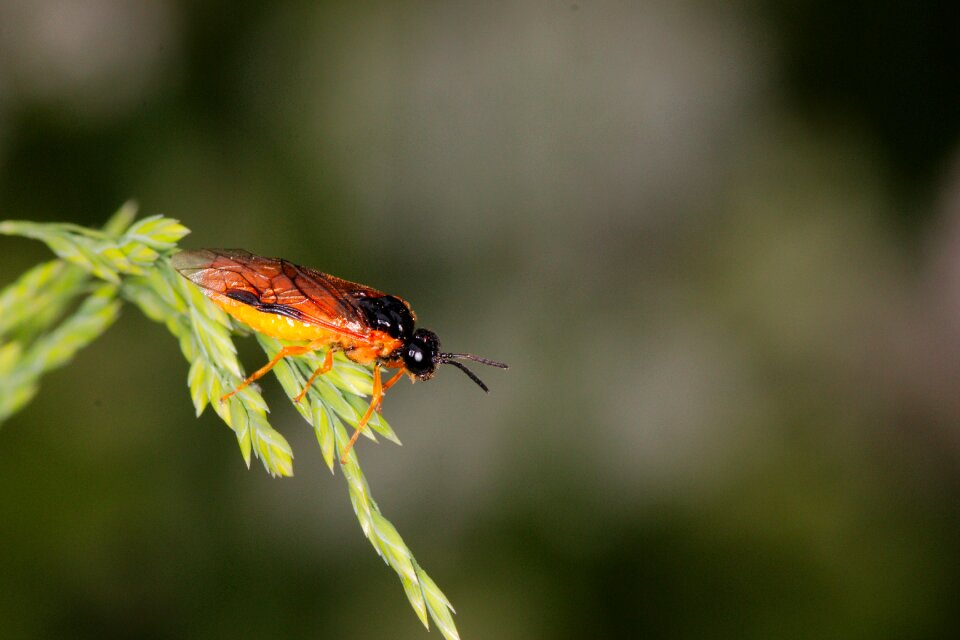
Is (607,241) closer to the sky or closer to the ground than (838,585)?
closer to the sky

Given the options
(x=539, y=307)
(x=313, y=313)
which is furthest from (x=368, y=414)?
(x=539, y=307)

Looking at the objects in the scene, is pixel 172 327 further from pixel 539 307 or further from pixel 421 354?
pixel 539 307

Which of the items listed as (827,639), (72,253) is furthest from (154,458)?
(827,639)

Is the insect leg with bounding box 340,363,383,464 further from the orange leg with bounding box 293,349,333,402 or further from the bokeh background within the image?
the bokeh background

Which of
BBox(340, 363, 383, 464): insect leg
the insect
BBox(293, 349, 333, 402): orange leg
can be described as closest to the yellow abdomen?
the insect

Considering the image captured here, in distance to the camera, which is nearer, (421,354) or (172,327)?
(172,327)

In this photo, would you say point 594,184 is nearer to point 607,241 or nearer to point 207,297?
point 607,241

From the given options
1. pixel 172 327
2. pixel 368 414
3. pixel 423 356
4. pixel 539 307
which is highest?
pixel 172 327
